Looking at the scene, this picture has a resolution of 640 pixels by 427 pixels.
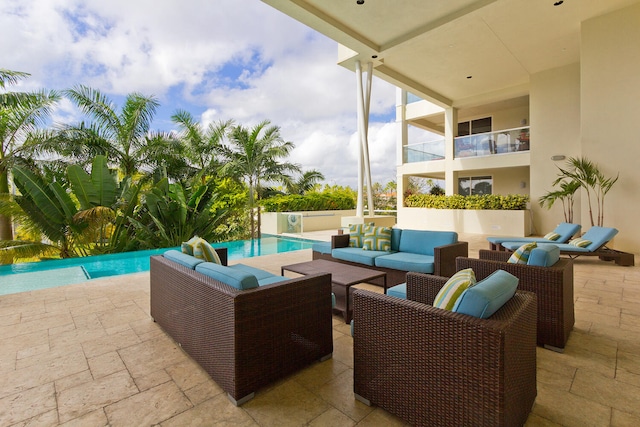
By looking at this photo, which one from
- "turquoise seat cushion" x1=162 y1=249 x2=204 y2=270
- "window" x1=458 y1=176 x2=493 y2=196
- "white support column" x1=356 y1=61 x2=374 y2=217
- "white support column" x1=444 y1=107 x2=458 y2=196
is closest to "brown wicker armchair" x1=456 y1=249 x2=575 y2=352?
"turquoise seat cushion" x1=162 y1=249 x2=204 y2=270

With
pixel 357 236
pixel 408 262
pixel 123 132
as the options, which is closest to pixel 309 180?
pixel 123 132

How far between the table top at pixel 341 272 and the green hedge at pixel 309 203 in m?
10.2

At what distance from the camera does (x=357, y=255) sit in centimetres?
477

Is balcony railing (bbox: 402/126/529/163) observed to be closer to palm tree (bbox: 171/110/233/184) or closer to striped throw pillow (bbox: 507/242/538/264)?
palm tree (bbox: 171/110/233/184)

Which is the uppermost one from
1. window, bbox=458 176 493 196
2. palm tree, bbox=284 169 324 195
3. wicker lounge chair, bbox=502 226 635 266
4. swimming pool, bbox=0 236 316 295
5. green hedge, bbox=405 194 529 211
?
palm tree, bbox=284 169 324 195

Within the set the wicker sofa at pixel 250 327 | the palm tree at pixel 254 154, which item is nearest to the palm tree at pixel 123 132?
the palm tree at pixel 254 154

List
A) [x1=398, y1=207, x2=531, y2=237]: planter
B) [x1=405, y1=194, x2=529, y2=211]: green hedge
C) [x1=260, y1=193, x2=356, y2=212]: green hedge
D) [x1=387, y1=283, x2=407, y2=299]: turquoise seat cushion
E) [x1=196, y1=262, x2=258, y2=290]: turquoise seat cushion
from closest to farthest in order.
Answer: [x1=196, y1=262, x2=258, y2=290]: turquoise seat cushion
[x1=387, y1=283, x2=407, y2=299]: turquoise seat cushion
[x1=398, y1=207, x2=531, y2=237]: planter
[x1=405, y1=194, x2=529, y2=211]: green hedge
[x1=260, y1=193, x2=356, y2=212]: green hedge

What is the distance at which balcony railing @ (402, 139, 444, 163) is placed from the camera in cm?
1342

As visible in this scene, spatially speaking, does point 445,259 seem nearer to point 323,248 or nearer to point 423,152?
point 323,248

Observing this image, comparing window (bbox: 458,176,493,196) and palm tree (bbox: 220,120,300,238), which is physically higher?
palm tree (bbox: 220,120,300,238)

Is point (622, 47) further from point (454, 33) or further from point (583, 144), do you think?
point (454, 33)

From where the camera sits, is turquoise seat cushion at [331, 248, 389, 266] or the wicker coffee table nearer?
the wicker coffee table

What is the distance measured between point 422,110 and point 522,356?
47.0ft

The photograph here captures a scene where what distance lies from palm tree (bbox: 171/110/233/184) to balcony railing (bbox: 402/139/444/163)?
8.07 metres
